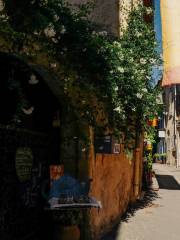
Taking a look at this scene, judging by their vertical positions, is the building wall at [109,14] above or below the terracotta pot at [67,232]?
above

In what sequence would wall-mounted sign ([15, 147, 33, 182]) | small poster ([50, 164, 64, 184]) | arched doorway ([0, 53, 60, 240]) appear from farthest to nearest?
small poster ([50, 164, 64, 184])
wall-mounted sign ([15, 147, 33, 182])
arched doorway ([0, 53, 60, 240])

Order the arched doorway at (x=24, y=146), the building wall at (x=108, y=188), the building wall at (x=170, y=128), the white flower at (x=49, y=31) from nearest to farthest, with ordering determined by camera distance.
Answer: the white flower at (x=49, y=31), the arched doorway at (x=24, y=146), the building wall at (x=108, y=188), the building wall at (x=170, y=128)

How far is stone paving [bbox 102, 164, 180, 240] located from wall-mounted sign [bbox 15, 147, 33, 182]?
223cm

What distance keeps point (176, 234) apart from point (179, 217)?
197 cm

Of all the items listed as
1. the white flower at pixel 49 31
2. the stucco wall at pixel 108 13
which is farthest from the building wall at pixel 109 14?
the white flower at pixel 49 31

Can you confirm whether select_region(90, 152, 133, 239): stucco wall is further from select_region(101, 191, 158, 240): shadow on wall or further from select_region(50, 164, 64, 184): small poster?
select_region(50, 164, 64, 184): small poster

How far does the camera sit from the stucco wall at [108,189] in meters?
8.16

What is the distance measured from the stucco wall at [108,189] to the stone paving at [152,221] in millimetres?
256

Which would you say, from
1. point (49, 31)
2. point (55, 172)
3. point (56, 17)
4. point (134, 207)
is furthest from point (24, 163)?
→ point (134, 207)

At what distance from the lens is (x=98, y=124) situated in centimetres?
Result: 739

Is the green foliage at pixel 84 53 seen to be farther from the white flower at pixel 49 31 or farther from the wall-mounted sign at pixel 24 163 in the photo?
the wall-mounted sign at pixel 24 163

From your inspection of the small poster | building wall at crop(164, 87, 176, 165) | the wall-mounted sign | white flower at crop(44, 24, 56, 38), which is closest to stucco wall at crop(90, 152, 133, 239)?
the small poster

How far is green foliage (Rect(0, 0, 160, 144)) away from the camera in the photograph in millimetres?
5656

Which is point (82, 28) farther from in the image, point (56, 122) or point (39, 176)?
point (39, 176)
